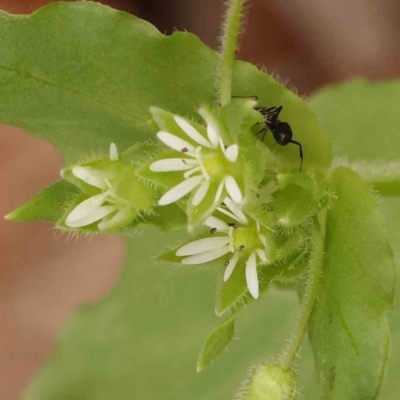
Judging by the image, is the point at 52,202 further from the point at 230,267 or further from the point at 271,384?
the point at 271,384

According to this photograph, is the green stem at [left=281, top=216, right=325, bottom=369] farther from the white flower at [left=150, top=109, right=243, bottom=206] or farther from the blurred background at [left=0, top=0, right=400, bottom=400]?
the blurred background at [left=0, top=0, right=400, bottom=400]

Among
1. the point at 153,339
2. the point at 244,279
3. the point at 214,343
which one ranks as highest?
the point at 244,279

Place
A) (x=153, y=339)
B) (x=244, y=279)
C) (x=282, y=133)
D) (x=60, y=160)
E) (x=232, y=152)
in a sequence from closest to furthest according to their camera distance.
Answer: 1. (x=232, y=152)
2. (x=244, y=279)
3. (x=282, y=133)
4. (x=153, y=339)
5. (x=60, y=160)

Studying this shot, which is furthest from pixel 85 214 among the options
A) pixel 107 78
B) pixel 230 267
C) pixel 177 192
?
pixel 107 78

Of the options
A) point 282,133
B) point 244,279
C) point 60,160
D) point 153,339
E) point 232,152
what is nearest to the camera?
point 232,152

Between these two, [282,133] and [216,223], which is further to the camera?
[282,133]

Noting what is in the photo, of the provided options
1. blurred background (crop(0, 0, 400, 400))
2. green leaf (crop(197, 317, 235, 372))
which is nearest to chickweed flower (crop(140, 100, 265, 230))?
green leaf (crop(197, 317, 235, 372))

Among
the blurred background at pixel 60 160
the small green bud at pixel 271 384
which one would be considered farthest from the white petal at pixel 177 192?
the blurred background at pixel 60 160

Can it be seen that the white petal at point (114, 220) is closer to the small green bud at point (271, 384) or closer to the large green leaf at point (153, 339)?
the small green bud at point (271, 384)
